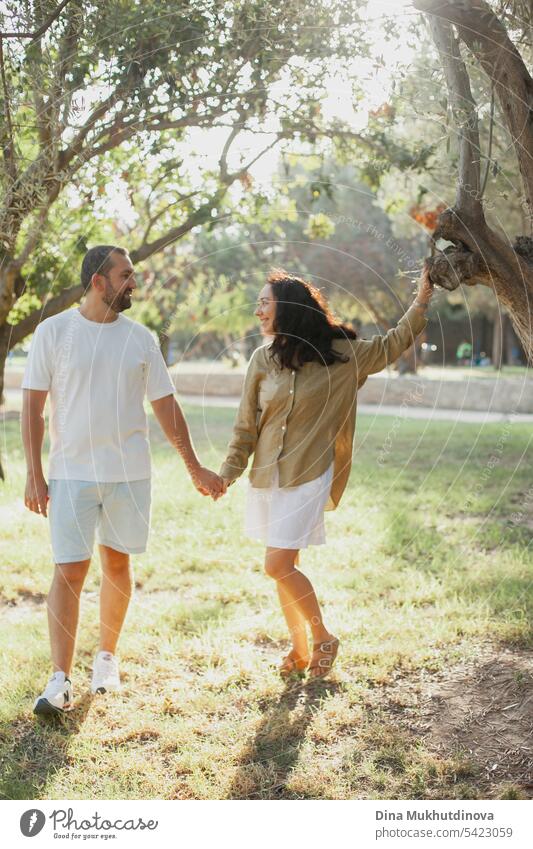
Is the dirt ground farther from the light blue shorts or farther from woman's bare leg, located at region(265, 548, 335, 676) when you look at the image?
the light blue shorts

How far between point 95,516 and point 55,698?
2.73 ft

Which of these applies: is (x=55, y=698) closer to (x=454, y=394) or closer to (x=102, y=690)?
(x=102, y=690)

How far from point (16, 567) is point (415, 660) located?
10.1 feet

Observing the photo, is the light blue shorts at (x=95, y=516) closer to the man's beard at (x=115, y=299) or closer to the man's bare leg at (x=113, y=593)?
the man's bare leg at (x=113, y=593)

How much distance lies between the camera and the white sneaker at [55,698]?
3.88 meters

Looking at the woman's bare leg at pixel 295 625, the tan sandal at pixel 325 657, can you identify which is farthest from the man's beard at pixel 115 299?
the tan sandal at pixel 325 657

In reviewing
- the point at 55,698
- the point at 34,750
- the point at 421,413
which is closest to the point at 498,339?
the point at 421,413

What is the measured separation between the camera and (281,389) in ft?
14.0

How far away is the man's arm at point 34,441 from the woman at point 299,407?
94 centimetres

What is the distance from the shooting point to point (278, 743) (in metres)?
3.78

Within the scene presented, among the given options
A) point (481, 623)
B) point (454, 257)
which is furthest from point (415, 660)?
point (454, 257)

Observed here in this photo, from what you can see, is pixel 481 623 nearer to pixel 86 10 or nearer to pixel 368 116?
pixel 368 116

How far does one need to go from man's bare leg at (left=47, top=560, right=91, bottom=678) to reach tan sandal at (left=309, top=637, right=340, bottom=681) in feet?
4.00

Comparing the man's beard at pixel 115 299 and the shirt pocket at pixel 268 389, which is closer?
the man's beard at pixel 115 299
